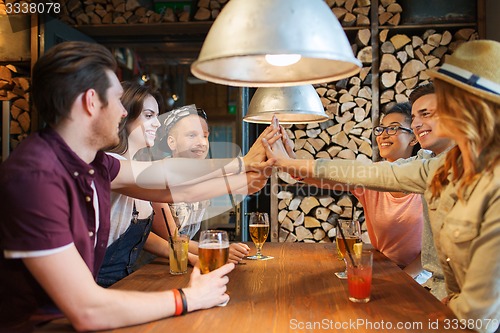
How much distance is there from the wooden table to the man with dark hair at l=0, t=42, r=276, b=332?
0.07 meters

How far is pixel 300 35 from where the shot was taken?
1.18 metres

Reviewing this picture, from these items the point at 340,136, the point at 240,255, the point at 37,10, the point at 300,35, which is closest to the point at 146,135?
the point at 240,255

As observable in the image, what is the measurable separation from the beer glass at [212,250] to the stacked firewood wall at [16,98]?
3.34 meters

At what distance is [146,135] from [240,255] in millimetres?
987

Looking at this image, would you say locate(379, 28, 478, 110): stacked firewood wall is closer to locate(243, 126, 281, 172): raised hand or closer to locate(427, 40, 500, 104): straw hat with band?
locate(243, 126, 281, 172): raised hand

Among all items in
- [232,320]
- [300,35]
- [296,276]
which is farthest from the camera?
[296,276]

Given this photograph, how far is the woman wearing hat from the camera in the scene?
1282 mm

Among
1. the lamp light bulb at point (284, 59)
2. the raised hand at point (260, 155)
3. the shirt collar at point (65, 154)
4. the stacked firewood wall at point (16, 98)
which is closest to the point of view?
the shirt collar at point (65, 154)

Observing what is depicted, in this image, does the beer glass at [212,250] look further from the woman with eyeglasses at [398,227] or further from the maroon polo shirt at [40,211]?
the woman with eyeglasses at [398,227]

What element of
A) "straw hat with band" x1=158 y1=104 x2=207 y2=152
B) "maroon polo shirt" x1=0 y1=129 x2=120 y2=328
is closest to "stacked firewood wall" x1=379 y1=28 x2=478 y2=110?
"straw hat with band" x1=158 y1=104 x2=207 y2=152

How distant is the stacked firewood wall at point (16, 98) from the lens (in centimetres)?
434

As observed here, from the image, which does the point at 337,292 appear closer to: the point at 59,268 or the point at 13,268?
the point at 59,268

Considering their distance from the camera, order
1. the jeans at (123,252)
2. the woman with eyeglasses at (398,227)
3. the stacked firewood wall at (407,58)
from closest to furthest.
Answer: the jeans at (123,252) → the woman with eyeglasses at (398,227) → the stacked firewood wall at (407,58)

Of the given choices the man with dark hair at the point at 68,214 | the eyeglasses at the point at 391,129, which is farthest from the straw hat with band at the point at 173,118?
the man with dark hair at the point at 68,214
